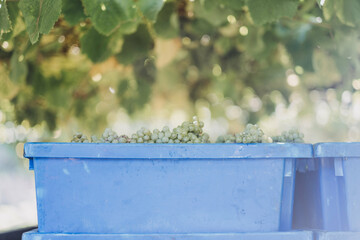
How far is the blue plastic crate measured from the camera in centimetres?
165

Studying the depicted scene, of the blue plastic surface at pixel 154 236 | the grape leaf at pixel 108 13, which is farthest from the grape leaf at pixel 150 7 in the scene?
the blue plastic surface at pixel 154 236

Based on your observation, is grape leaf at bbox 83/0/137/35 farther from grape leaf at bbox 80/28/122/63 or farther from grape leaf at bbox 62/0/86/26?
grape leaf at bbox 80/28/122/63

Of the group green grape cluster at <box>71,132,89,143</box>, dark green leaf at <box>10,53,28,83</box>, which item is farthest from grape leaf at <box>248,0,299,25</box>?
dark green leaf at <box>10,53,28,83</box>

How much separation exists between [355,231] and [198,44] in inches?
109

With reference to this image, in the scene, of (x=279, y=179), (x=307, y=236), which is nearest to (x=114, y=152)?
(x=279, y=179)

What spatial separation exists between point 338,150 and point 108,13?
3.56ft

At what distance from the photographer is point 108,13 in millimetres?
2020

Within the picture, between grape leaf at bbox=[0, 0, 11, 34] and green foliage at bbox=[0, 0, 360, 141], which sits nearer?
grape leaf at bbox=[0, 0, 11, 34]

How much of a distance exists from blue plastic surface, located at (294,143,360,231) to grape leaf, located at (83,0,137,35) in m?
0.99

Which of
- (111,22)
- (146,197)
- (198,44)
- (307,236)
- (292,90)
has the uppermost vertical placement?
(198,44)

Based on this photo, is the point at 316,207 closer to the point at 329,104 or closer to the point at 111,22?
the point at 111,22

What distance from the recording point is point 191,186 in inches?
66.2

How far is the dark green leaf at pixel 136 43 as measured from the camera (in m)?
3.08

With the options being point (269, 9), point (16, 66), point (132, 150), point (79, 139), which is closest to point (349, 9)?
point (269, 9)
